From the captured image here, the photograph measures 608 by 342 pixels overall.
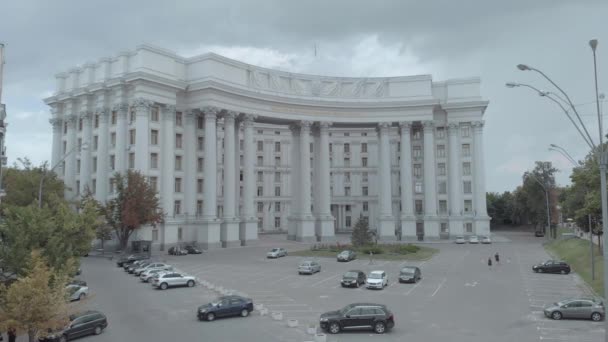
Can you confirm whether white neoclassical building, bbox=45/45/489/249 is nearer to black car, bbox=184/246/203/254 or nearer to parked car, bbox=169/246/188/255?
parked car, bbox=169/246/188/255

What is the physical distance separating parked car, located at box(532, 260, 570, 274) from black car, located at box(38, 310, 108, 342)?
39.6 meters

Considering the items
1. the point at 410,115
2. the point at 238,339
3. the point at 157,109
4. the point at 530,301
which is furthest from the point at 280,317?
the point at 410,115

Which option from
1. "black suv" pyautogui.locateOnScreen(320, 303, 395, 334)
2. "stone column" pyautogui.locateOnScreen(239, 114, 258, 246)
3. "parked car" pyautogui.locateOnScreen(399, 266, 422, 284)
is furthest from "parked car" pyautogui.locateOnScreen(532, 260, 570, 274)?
"stone column" pyautogui.locateOnScreen(239, 114, 258, 246)

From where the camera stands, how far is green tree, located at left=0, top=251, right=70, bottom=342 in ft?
62.9

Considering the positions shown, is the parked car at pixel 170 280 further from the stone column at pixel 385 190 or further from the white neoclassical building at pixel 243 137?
the stone column at pixel 385 190

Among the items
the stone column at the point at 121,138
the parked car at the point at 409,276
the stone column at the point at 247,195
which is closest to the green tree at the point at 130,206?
the stone column at the point at 121,138

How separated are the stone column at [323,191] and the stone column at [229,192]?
16778 mm

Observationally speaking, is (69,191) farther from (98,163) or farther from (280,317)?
(280,317)

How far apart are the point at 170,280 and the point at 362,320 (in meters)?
19.0

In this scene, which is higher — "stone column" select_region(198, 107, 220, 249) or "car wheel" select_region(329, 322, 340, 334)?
"stone column" select_region(198, 107, 220, 249)

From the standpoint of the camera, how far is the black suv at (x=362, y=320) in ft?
82.0

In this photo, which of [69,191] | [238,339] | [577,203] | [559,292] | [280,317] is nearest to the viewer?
[238,339]

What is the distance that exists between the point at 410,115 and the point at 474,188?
57.1 ft

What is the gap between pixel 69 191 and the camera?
249 ft
